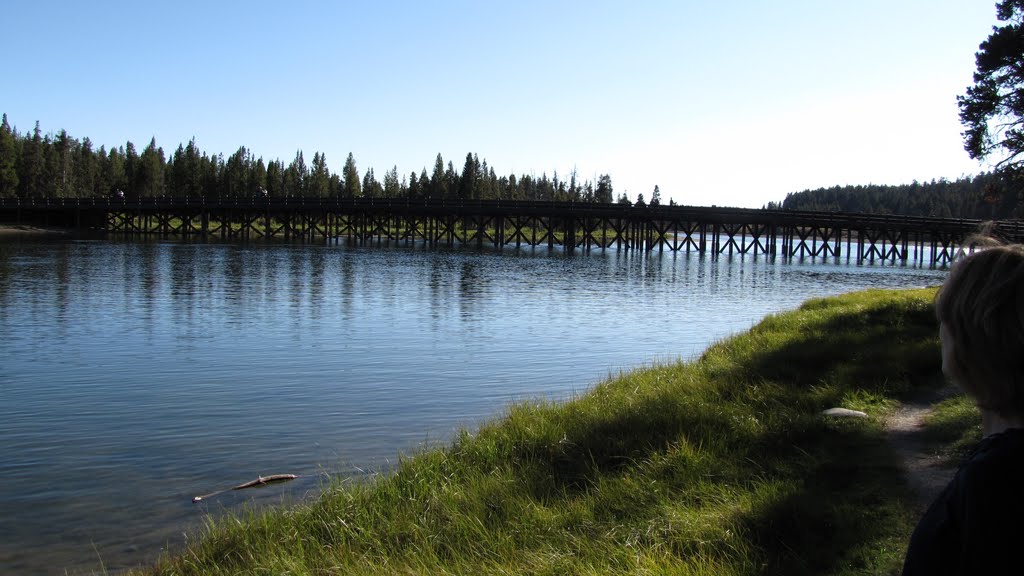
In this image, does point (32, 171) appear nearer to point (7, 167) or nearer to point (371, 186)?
point (7, 167)

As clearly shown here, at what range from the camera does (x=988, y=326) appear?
6.17 feet

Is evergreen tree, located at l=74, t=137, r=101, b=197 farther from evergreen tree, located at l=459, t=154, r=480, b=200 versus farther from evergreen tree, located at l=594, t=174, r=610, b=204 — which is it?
evergreen tree, located at l=594, t=174, r=610, b=204

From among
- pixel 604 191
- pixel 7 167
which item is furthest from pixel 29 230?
pixel 604 191

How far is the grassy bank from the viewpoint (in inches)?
205

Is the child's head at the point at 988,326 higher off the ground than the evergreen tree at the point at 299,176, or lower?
lower

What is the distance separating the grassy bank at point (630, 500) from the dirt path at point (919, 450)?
156 millimetres

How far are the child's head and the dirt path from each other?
14.4 ft

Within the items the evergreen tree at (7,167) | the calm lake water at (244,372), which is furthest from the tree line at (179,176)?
the calm lake water at (244,372)

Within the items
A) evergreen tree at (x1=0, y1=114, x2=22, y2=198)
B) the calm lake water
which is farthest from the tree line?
the calm lake water

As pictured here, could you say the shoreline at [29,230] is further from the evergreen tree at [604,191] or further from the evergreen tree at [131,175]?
the evergreen tree at [604,191]

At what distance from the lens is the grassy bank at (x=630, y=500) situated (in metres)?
5.20

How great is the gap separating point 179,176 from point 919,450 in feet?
420

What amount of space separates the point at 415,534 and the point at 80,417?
7473mm

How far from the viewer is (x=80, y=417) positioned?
11109 mm
